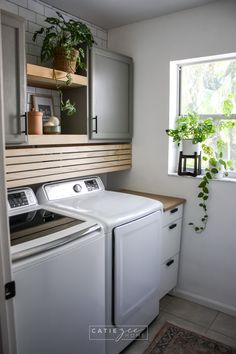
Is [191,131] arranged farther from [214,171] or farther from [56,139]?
[56,139]

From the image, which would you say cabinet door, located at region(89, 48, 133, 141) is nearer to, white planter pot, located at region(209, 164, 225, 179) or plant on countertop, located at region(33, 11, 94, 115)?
plant on countertop, located at region(33, 11, 94, 115)

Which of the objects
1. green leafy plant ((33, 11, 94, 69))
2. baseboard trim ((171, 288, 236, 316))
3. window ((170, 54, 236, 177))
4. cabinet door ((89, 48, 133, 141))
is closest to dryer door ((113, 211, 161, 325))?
baseboard trim ((171, 288, 236, 316))

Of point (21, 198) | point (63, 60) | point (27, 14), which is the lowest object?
point (21, 198)

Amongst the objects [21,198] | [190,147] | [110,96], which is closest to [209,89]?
[190,147]

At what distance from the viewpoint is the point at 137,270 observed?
1937mm

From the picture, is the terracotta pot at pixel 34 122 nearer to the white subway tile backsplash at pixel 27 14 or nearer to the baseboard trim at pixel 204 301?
the white subway tile backsplash at pixel 27 14

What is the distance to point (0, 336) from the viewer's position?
979mm

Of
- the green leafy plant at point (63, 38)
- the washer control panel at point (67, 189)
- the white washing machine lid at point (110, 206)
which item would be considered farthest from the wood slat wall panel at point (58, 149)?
the green leafy plant at point (63, 38)

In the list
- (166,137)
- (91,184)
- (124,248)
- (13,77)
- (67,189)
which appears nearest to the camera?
(13,77)

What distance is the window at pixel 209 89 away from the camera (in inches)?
93.7

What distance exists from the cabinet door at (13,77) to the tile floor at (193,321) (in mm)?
1655

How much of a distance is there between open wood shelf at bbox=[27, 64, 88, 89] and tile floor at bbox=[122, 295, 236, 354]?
6.40ft

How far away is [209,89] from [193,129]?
1.35 ft

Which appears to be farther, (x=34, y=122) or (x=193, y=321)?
(x=193, y=321)
